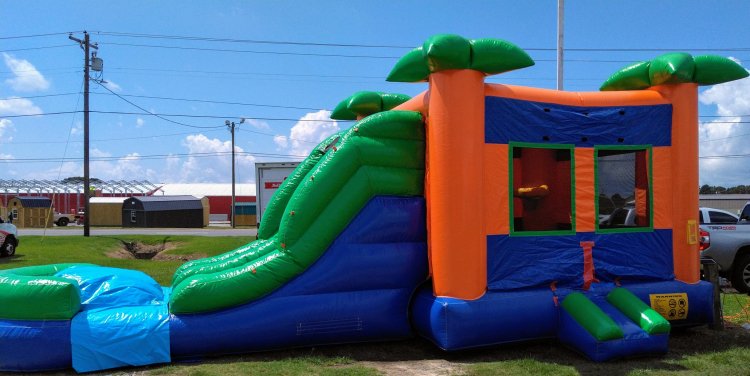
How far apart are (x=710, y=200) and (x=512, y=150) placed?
38379 mm

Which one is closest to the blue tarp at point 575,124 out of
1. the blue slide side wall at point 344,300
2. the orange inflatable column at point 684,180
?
the orange inflatable column at point 684,180

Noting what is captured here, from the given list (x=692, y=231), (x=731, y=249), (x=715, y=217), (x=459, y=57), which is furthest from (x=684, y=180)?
(x=715, y=217)

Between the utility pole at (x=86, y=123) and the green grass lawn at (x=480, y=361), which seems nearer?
the green grass lawn at (x=480, y=361)

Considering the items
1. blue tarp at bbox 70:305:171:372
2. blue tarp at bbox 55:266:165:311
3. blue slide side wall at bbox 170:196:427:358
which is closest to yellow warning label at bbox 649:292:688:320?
blue slide side wall at bbox 170:196:427:358

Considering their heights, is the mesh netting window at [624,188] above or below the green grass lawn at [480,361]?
above

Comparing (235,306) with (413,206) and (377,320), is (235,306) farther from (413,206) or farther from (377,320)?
(413,206)

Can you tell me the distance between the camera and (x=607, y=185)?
5.98m

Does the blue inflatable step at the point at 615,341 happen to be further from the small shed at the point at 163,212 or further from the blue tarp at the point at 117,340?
the small shed at the point at 163,212

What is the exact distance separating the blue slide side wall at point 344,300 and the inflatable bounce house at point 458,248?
0.5 inches

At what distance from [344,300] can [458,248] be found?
1.17m

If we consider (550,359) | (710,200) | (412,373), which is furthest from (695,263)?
(710,200)

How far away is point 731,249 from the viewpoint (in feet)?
30.1

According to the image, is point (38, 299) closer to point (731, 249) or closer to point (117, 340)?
point (117, 340)

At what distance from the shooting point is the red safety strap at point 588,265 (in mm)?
5688
